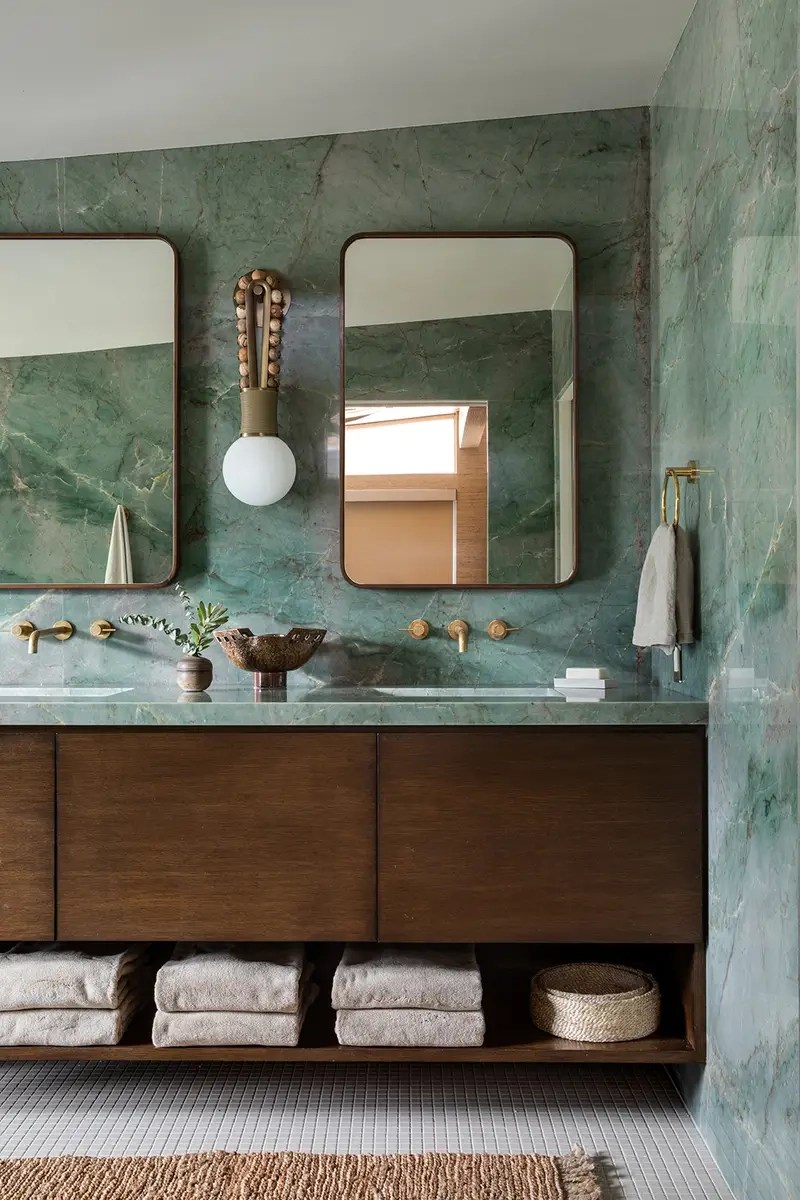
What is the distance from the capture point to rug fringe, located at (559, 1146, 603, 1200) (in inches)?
73.0

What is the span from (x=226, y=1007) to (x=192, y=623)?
90 centimetres

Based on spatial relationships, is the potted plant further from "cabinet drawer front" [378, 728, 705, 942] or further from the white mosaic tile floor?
the white mosaic tile floor

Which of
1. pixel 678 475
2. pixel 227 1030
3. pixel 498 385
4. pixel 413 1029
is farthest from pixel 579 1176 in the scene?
pixel 498 385

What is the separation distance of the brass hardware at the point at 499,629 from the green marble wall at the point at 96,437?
823 mm

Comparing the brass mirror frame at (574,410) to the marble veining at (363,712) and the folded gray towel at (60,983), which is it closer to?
the marble veining at (363,712)

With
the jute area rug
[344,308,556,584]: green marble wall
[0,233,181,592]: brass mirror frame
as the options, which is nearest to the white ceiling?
[0,233,181,592]: brass mirror frame

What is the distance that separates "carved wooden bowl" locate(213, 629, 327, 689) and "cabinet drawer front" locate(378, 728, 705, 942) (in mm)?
437

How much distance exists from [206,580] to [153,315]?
26.8 inches

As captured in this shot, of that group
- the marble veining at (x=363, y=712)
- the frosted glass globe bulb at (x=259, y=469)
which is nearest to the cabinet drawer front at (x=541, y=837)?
the marble veining at (x=363, y=712)

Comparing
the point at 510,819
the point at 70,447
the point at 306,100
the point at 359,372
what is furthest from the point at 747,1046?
the point at 306,100

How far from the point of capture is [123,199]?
267 centimetres

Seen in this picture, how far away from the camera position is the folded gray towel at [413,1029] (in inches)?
82.8

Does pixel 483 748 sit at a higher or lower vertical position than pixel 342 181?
lower

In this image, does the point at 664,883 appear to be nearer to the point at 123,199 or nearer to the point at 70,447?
the point at 70,447
